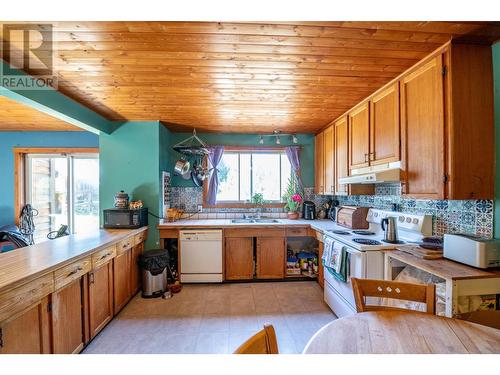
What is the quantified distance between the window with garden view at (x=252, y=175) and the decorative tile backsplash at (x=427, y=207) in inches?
11.4

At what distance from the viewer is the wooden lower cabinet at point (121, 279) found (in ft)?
7.59

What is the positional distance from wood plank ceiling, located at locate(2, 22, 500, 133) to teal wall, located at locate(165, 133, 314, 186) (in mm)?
1059

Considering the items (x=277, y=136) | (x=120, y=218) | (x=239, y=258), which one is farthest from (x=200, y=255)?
(x=277, y=136)

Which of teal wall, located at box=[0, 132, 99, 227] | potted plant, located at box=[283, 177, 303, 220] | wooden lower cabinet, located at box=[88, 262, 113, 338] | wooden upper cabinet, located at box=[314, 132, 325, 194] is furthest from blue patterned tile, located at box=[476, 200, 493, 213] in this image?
teal wall, located at box=[0, 132, 99, 227]

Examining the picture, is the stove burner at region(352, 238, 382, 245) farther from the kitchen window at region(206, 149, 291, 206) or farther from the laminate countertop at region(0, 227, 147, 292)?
the laminate countertop at region(0, 227, 147, 292)

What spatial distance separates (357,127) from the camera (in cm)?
251

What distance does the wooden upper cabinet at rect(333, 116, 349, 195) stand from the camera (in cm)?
276

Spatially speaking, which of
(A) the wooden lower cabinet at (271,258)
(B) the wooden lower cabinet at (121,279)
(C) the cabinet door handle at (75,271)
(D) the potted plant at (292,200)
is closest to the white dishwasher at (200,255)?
(A) the wooden lower cabinet at (271,258)

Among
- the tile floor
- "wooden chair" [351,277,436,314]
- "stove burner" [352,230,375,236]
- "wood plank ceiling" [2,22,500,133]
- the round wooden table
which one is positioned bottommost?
the tile floor

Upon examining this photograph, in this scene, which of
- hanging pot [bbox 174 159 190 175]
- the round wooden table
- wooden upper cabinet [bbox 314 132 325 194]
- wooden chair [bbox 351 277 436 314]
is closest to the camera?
the round wooden table
